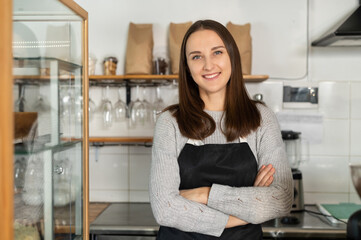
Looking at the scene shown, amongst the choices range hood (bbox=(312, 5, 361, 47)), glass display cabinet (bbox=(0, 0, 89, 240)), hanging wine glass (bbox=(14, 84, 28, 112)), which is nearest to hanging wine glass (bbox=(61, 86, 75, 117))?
glass display cabinet (bbox=(0, 0, 89, 240))

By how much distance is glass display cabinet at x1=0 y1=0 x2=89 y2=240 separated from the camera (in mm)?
981

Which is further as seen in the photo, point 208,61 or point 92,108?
point 92,108

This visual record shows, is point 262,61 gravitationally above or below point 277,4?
below

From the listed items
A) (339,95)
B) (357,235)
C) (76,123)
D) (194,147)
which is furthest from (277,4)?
(357,235)

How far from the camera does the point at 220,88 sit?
1.46 m

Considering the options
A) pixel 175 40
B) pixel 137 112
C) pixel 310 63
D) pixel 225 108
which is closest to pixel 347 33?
pixel 310 63

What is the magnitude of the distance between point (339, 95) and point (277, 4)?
654mm

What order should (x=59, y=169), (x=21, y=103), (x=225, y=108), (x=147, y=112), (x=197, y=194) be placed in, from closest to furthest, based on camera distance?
(x=21, y=103) → (x=59, y=169) → (x=197, y=194) → (x=225, y=108) → (x=147, y=112)

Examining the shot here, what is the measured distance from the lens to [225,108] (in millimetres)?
1506

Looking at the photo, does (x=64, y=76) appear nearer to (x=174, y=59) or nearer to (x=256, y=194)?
(x=256, y=194)

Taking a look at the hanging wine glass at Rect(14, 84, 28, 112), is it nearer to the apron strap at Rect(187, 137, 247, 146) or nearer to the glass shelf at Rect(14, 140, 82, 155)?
the glass shelf at Rect(14, 140, 82, 155)

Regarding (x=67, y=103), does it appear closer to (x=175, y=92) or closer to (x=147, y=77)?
(x=147, y=77)

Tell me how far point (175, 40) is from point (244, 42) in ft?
1.29

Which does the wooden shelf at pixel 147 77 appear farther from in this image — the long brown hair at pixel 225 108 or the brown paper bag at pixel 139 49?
the long brown hair at pixel 225 108
